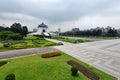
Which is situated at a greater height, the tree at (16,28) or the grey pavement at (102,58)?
the tree at (16,28)

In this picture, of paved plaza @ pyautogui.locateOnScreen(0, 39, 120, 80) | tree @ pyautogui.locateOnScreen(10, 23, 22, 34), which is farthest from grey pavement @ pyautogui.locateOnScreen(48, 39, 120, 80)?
tree @ pyautogui.locateOnScreen(10, 23, 22, 34)

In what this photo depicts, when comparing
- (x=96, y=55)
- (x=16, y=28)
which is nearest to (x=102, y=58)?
(x=96, y=55)

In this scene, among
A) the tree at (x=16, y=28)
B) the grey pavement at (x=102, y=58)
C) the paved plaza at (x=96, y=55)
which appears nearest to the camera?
the grey pavement at (x=102, y=58)

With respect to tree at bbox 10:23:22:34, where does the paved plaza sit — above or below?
below

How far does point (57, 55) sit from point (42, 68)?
9.81 metres

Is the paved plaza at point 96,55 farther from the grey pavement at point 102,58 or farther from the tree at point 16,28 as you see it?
the tree at point 16,28

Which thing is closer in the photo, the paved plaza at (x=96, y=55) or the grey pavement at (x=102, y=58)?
the grey pavement at (x=102, y=58)

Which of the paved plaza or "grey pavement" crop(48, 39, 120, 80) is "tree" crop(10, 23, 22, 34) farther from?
"grey pavement" crop(48, 39, 120, 80)

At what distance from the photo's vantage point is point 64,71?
1475 centimetres

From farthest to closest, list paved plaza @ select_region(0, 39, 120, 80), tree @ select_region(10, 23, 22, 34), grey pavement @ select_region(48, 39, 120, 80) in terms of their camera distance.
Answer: tree @ select_region(10, 23, 22, 34) < paved plaza @ select_region(0, 39, 120, 80) < grey pavement @ select_region(48, 39, 120, 80)

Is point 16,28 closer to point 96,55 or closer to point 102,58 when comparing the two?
point 96,55

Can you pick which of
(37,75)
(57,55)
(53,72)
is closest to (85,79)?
(53,72)

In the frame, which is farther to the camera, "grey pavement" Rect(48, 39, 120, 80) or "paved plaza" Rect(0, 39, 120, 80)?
"paved plaza" Rect(0, 39, 120, 80)

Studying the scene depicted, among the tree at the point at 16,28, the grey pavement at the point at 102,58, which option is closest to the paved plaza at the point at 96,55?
the grey pavement at the point at 102,58
